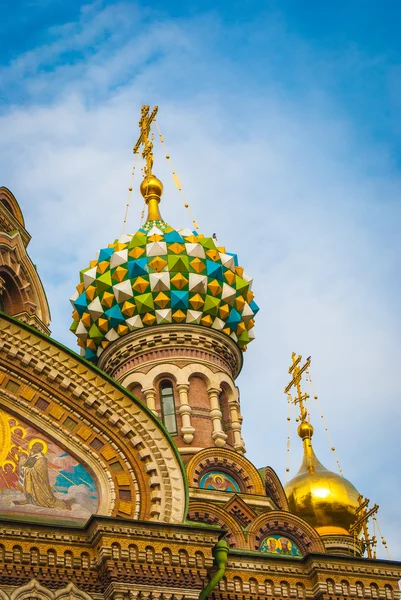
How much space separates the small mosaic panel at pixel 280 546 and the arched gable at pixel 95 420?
191cm

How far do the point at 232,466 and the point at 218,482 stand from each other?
26 cm

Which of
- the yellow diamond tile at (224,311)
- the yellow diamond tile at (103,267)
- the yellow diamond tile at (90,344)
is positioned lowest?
the yellow diamond tile at (90,344)

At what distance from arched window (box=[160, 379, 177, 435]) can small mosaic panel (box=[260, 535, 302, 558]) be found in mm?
2353

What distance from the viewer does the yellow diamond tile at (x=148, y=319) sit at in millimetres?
13406

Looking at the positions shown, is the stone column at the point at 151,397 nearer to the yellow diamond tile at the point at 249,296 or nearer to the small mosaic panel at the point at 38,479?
the yellow diamond tile at the point at 249,296

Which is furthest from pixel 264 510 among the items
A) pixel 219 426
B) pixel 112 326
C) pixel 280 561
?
pixel 112 326

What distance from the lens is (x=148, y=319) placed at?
13406 mm

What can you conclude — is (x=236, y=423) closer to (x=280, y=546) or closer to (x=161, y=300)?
(x=161, y=300)

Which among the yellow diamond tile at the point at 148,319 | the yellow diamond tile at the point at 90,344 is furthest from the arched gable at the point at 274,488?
the yellow diamond tile at the point at 90,344

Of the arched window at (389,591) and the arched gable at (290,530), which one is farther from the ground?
the arched gable at (290,530)

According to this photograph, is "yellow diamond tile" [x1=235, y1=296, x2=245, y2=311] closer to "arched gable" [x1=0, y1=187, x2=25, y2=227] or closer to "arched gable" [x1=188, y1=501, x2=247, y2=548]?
"arched gable" [x1=0, y1=187, x2=25, y2=227]

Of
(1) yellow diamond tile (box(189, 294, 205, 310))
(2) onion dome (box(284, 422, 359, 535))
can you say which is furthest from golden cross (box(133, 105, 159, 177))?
(2) onion dome (box(284, 422, 359, 535))

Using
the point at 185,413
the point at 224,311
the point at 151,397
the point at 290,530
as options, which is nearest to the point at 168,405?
the point at 151,397

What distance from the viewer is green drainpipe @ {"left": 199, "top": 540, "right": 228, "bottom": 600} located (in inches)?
339
